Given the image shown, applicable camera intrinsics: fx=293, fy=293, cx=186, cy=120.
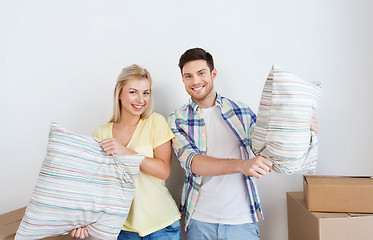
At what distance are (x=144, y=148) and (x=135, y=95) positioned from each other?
26 cm

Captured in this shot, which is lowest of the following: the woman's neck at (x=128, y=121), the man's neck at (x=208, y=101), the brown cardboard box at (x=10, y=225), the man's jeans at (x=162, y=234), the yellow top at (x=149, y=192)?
the man's jeans at (x=162, y=234)

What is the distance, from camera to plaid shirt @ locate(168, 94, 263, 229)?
1388 millimetres

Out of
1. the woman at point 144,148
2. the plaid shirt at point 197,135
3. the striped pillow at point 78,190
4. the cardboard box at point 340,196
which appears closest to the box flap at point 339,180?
the cardboard box at point 340,196

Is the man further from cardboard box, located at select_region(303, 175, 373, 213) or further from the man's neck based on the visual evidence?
cardboard box, located at select_region(303, 175, 373, 213)

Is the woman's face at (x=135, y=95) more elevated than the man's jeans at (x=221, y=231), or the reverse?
the woman's face at (x=135, y=95)

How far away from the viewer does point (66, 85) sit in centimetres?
171

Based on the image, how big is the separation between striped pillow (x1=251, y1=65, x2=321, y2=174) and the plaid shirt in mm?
335

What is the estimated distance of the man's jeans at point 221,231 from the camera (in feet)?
4.33

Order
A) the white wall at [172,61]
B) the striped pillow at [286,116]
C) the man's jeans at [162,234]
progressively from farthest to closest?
the white wall at [172,61]
the man's jeans at [162,234]
the striped pillow at [286,116]

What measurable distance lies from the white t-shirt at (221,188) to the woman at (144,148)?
0.49 ft

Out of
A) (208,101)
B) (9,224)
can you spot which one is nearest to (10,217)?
(9,224)

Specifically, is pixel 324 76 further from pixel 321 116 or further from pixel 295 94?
pixel 295 94

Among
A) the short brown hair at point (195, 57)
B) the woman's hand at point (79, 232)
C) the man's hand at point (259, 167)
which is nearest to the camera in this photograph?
the man's hand at point (259, 167)

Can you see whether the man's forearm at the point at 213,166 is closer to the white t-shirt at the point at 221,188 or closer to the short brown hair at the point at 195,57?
the white t-shirt at the point at 221,188
